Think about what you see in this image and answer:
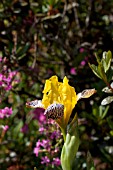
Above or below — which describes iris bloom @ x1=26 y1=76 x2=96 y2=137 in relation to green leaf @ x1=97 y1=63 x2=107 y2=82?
below

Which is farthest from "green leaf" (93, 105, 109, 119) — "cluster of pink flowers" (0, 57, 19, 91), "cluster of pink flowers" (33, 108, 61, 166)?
"cluster of pink flowers" (0, 57, 19, 91)

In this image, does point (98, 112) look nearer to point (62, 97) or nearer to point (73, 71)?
point (73, 71)

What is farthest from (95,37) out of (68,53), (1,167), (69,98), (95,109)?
(69,98)

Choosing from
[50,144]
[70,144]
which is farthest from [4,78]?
[70,144]

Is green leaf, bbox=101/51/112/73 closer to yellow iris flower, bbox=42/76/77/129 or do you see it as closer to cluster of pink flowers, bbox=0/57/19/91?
yellow iris flower, bbox=42/76/77/129

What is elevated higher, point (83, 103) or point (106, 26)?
point (106, 26)

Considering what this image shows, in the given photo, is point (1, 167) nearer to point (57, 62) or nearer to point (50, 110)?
point (57, 62)

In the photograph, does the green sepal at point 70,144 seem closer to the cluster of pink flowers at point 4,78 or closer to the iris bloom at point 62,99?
the iris bloom at point 62,99
